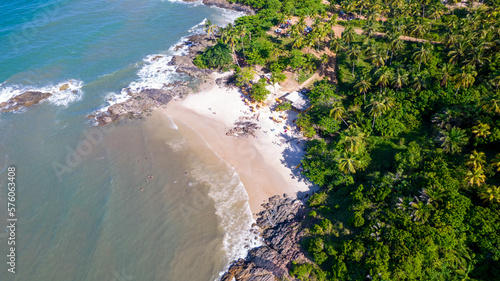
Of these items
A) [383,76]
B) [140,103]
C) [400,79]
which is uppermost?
[383,76]

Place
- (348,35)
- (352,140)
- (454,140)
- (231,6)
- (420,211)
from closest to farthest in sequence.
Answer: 1. (420,211)
2. (454,140)
3. (352,140)
4. (348,35)
5. (231,6)

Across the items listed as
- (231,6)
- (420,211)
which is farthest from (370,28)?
(231,6)

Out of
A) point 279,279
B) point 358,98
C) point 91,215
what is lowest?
point 91,215

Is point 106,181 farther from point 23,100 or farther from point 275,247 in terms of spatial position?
point 23,100

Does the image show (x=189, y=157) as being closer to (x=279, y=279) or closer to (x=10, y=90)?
(x=279, y=279)

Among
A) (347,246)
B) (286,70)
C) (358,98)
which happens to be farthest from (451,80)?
(347,246)

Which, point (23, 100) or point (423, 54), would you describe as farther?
point (23, 100)

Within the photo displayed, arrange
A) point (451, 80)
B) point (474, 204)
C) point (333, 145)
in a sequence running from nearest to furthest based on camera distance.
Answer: point (474, 204)
point (333, 145)
point (451, 80)

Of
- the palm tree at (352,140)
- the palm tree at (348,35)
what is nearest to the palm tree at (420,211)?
the palm tree at (352,140)
